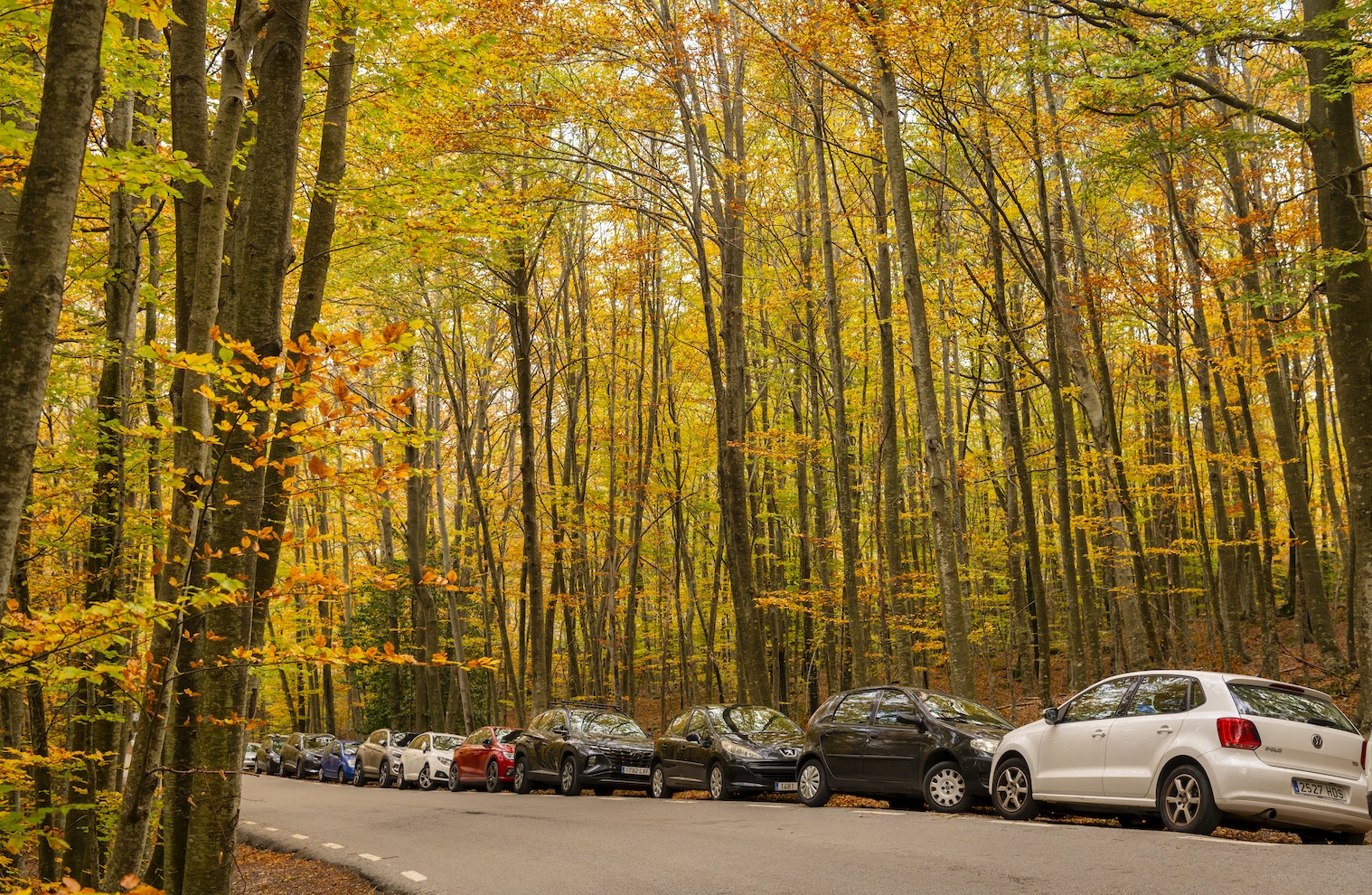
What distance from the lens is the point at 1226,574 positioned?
2152cm

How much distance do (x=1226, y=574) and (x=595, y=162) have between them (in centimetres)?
1669

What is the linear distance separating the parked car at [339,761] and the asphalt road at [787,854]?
44.4 ft

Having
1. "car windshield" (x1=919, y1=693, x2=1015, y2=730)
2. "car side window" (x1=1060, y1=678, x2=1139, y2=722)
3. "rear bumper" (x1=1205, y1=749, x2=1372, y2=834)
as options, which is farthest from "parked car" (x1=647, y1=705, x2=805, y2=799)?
"rear bumper" (x1=1205, y1=749, x2=1372, y2=834)

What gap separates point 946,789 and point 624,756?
7.55 metres

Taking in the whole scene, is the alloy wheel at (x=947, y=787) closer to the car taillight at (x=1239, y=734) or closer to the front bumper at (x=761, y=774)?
the front bumper at (x=761, y=774)

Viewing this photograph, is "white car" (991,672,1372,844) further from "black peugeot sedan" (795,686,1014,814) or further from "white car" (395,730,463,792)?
"white car" (395,730,463,792)

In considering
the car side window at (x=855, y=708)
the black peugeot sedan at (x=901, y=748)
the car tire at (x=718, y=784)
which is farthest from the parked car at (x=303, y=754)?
the car side window at (x=855, y=708)

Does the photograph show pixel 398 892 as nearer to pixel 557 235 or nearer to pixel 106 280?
pixel 106 280

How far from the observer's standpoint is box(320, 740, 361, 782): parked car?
2744 cm

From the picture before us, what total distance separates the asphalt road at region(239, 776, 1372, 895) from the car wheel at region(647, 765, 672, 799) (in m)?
1.79

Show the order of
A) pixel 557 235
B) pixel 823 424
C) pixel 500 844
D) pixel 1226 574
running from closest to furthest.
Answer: pixel 500 844, pixel 1226 574, pixel 557 235, pixel 823 424

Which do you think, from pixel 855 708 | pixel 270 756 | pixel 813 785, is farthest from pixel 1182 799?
pixel 270 756

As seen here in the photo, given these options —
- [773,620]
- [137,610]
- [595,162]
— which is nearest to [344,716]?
[773,620]

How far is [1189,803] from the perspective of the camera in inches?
341
